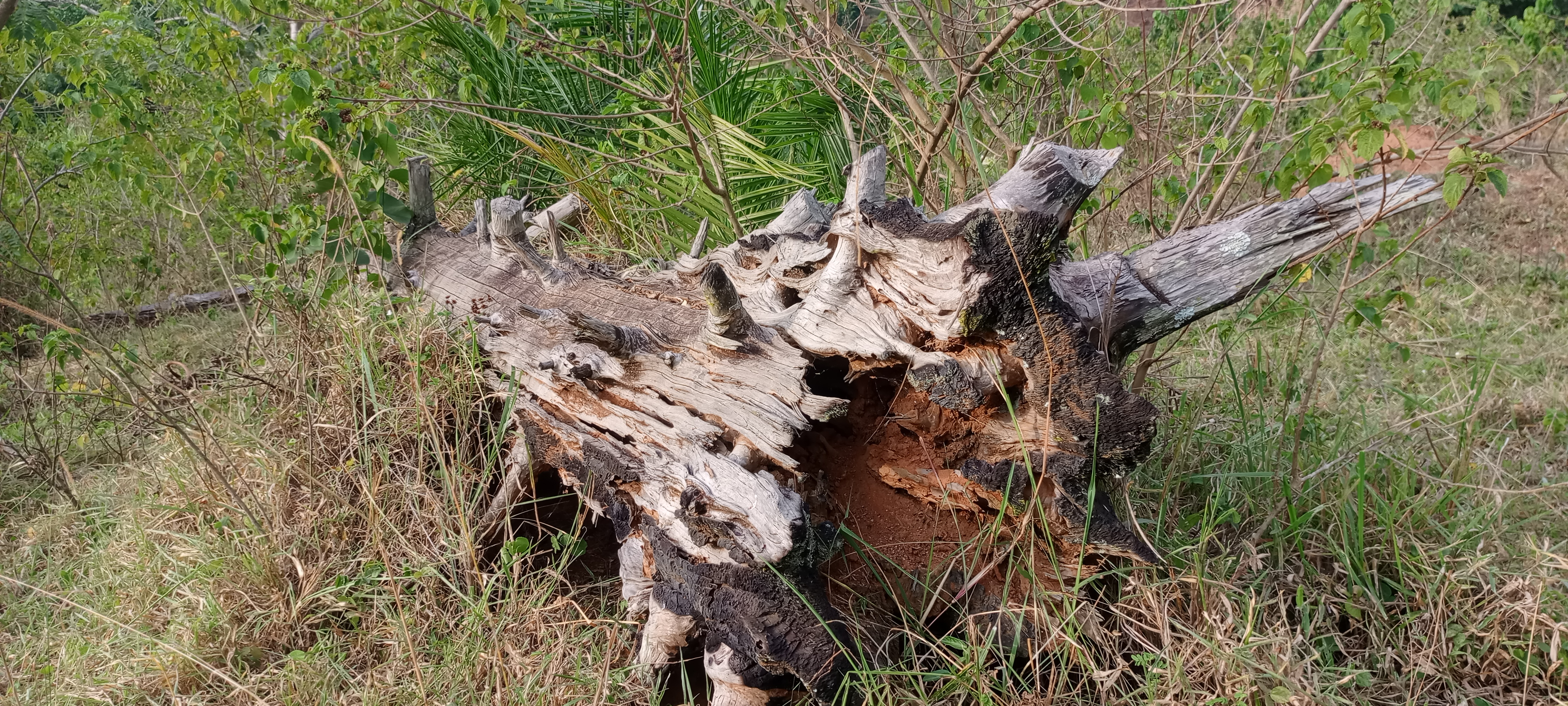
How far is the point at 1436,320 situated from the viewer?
410 centimetres

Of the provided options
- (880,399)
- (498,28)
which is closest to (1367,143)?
(880,399)

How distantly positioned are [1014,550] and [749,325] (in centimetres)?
77

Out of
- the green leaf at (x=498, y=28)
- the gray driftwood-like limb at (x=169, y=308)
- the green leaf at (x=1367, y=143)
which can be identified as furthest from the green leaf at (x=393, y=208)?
the gray driftwood-like limb at (x=169, y=308)

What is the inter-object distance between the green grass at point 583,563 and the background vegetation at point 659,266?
1 cm

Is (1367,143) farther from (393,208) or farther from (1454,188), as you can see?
(393,208)

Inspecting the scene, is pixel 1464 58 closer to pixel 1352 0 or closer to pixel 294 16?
pixel 1352 0

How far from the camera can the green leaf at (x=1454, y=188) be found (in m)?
1.78

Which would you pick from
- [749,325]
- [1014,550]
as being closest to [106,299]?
[749,325]

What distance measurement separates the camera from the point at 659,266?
3.41 metres

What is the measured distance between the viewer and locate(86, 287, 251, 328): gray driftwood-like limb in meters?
4.94

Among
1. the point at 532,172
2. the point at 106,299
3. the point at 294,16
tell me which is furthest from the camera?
the point at 106,299

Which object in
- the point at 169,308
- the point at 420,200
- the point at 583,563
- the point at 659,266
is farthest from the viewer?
the point at 169,308

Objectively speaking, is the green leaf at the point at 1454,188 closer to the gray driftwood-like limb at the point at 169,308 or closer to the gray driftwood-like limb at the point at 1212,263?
the gray driftwood-like limb at the point at 1212,263

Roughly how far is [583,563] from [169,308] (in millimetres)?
3923
